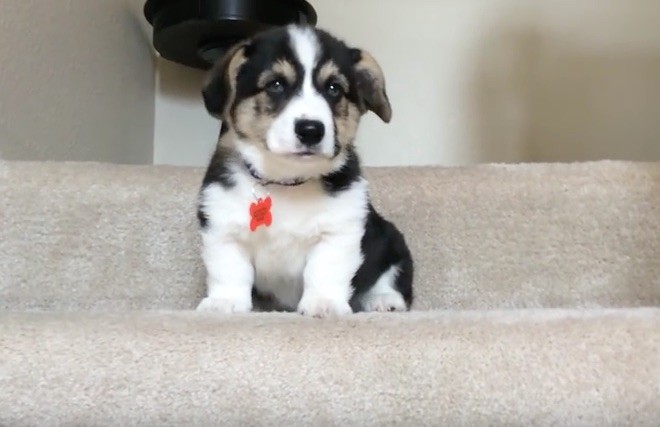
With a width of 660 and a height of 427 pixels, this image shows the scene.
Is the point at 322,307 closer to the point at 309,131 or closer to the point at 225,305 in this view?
the point at 225,305

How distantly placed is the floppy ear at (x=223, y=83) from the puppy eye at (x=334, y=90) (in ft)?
0.59

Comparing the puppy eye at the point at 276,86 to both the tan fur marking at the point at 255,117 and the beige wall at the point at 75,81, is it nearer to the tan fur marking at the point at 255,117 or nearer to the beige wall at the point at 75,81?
the tan fur marking at the point at 255,117

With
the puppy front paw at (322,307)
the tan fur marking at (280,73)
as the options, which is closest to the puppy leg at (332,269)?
the puppy front paw at (322,307)

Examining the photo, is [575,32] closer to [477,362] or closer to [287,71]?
[287,71]

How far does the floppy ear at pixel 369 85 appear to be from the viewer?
173 centimetres

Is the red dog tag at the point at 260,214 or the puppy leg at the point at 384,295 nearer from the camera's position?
the red dog tag at the point at 260,214

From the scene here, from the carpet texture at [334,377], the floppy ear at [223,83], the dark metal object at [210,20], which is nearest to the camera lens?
the carpet texture at [334,377]

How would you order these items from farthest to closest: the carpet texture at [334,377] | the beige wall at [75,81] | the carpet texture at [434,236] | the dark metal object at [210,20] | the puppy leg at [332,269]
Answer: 1. the dark metal object at [210,20]
2. the beige wall at [75,81]
3. the carpet texture at [434,236]
4. the puppy leg at [332,269]
5. the carpet texture at [334,377]

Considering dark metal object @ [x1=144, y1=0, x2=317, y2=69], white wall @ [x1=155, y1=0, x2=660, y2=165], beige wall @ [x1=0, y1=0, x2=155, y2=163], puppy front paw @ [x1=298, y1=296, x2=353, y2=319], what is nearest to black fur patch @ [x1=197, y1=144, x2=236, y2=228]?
puppy front paw @ [x1=298, y1=296, x2=353, y2=319]

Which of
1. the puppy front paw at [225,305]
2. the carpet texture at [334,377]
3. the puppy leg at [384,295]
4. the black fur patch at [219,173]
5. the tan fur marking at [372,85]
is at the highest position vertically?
the tan fur marking at [372,85]

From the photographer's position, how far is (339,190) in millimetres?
1641

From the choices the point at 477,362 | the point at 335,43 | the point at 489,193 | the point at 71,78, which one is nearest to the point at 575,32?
the point at 489,193

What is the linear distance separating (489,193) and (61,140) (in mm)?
1146

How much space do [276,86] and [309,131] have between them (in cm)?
16
